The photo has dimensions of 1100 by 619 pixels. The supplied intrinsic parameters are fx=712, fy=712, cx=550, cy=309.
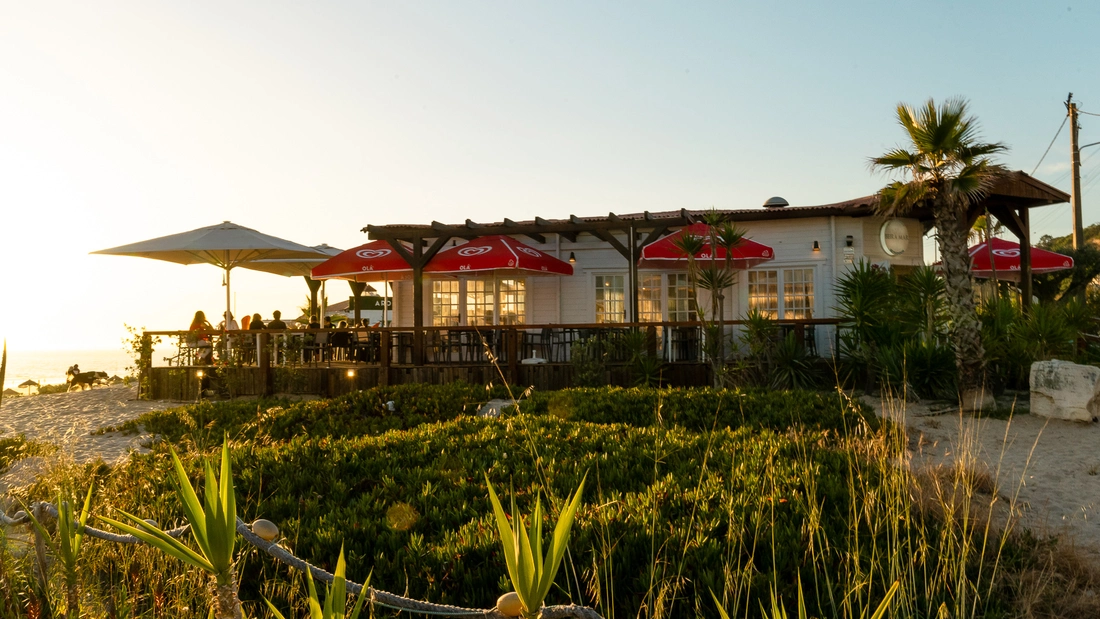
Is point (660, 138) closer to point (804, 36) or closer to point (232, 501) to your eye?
point (804, 36)

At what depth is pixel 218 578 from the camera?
1.21 metres

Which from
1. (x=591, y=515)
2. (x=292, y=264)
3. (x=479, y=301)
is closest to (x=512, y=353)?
(x=479, y=301)

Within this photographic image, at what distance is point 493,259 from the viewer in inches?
494

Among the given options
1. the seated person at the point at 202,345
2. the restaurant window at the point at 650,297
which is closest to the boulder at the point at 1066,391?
the restaurant window at the point at 650,297

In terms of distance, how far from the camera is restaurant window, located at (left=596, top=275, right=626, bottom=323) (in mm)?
15664

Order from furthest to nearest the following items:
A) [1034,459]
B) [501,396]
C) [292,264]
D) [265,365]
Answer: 1. [292,264]
2. [265,365]
3. [501,396]
4. [1034,459]

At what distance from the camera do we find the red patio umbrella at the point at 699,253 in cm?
1231

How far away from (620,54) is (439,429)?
7.84m

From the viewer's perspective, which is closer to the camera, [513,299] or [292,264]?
[513,299]

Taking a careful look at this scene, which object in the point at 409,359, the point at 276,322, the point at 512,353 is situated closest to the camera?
the point at 512,353

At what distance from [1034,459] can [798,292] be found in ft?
26.7

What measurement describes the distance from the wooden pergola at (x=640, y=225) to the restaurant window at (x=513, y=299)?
1.72 meters

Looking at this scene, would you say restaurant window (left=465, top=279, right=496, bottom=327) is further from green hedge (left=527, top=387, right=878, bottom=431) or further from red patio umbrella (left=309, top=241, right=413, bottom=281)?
green hedge (left=527, top=387, right=878, bottom=431)

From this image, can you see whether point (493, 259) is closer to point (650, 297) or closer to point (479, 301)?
point (479, 301)
